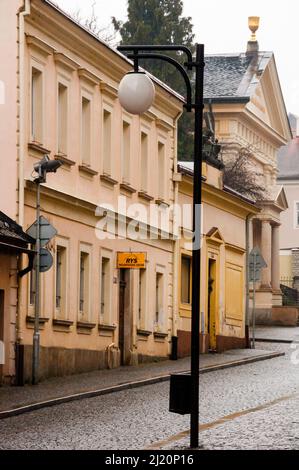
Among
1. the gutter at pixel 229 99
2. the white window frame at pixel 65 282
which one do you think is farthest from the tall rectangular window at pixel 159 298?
the gutter at pixel 229 99

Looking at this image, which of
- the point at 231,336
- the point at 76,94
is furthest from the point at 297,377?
the point at 231,336

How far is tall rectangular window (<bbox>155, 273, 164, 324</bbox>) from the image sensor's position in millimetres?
40594

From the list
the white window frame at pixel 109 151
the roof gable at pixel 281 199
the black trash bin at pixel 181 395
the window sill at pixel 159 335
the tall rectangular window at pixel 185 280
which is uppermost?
the roof gable at pixel 281 199

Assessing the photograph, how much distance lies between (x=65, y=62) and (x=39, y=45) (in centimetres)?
189

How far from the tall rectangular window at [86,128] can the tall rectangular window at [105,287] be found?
8.72 ft

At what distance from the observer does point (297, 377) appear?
3316 centimetres

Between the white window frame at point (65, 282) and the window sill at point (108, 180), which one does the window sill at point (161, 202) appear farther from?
the white window frame at point (65, 282)

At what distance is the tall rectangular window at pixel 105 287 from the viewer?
35781 mm

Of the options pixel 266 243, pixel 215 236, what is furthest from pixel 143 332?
pixel 266 243

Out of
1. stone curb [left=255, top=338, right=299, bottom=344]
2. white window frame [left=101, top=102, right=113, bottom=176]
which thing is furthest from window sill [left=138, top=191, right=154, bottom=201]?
stone curb [left=255, top=338, right=299, bottom=344]

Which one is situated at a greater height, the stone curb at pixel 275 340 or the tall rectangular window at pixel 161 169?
the tall rectangular window at pixel 161 169

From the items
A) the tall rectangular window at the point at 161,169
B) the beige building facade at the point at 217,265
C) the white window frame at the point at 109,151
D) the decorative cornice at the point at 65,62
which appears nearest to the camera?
the decorative cornice at the point at 65,62

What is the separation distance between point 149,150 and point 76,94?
21.4 feet

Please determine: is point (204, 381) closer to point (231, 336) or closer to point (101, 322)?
point (101, 322)
